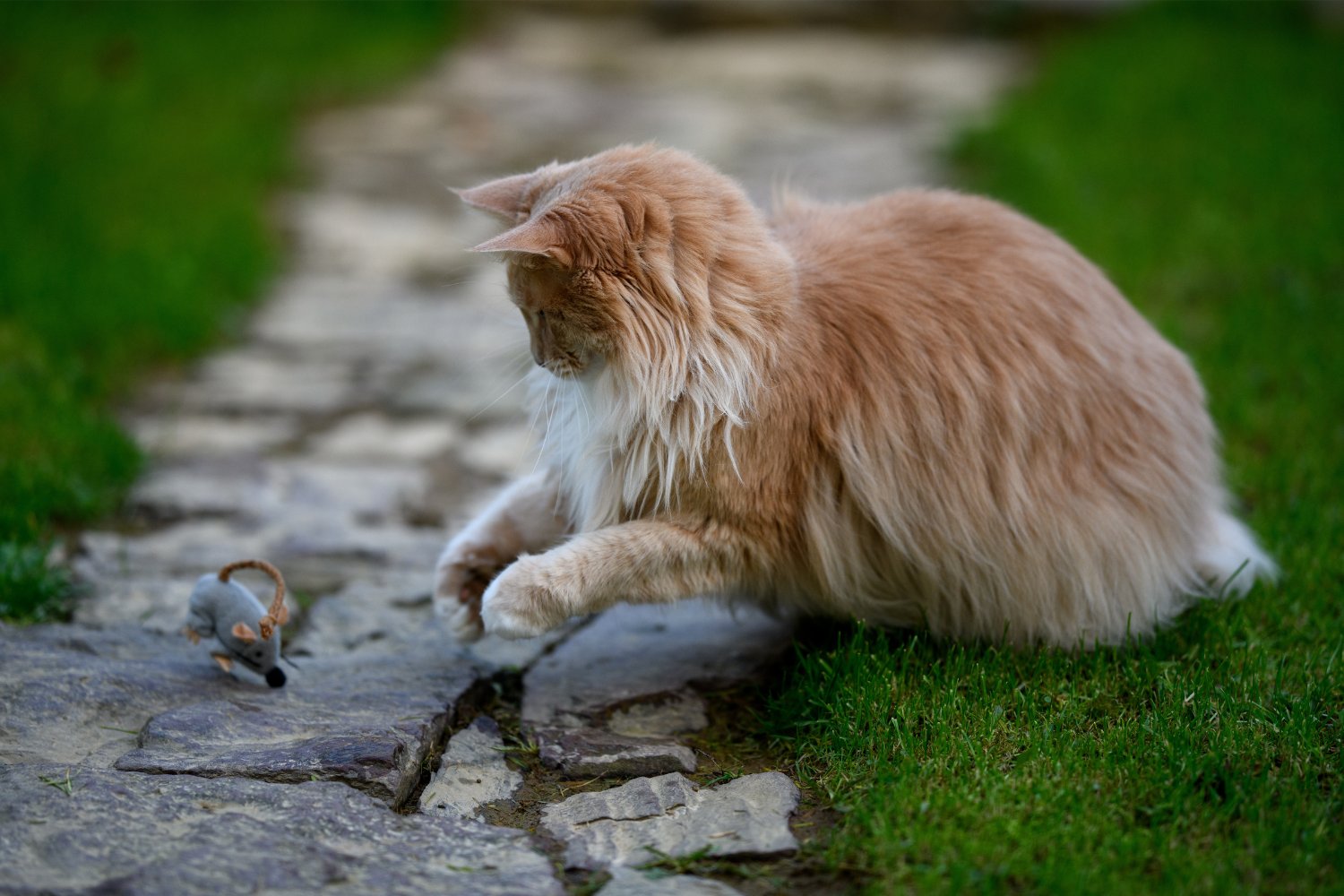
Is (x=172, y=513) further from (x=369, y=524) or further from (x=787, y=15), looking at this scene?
(x=787, y=15)

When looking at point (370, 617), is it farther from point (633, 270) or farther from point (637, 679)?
point (633, 270)

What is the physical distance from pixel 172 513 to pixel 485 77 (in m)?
5.57

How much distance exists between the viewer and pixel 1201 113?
663 cm

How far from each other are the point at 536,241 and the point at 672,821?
112 cm

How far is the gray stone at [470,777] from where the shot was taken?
228cm

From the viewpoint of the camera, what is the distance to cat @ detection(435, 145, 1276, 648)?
244 centimetres

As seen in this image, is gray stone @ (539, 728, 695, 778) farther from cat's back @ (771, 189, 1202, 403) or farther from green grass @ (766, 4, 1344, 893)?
cat's back @ (771, 189, 1202, 403)

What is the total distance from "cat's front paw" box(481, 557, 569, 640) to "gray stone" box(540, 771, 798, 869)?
351 mm

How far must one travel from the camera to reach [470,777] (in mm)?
2373

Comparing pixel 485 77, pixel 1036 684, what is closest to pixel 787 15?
pixel 485 77

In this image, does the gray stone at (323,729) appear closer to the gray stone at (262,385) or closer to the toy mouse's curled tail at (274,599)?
the toy mouse's curled tail at (274,599)

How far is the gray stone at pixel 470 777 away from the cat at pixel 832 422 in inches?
10.2

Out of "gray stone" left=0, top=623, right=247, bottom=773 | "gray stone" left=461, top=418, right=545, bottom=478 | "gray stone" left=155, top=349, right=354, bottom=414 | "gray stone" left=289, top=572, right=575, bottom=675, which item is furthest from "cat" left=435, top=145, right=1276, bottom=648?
"gray stone" left=155, top=349, right=354, bottom=414

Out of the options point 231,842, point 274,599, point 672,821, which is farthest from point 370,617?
point 672,821
